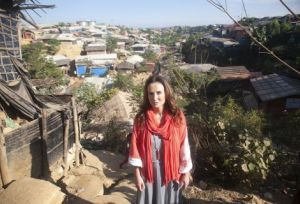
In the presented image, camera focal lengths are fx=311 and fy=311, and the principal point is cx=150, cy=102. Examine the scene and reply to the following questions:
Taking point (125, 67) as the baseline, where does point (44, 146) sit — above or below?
above

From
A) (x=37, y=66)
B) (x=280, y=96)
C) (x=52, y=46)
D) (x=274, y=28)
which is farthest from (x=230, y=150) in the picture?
(x=52, y=46)

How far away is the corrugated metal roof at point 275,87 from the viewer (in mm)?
16219

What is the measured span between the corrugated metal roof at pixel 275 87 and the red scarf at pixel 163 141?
14265mm

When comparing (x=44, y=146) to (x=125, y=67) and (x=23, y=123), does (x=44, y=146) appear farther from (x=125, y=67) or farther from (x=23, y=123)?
(x=125, y=67)

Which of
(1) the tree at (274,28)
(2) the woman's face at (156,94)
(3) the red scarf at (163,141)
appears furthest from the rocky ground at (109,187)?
(1) the tree at (274,28)

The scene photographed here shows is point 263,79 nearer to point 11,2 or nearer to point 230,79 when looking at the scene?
point 230,79

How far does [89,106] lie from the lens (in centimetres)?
1736

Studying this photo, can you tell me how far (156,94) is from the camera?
9.50 feet

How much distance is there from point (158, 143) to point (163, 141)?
0.06 m

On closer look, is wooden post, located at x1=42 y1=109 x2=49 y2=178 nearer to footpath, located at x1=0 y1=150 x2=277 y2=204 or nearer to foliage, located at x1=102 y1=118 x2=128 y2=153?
footpath, located at x1=0 y1=150 x2=277 y2=204

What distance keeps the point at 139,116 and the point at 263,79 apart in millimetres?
17718

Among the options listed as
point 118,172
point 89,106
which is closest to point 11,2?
point 118,172

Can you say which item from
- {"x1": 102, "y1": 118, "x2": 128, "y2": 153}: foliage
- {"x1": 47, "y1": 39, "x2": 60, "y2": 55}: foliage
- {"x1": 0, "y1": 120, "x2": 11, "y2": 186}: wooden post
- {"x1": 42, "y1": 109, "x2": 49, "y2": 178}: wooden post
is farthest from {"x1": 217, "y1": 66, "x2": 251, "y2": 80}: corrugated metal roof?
{"x1": 47, "y1": 39, "x2": 60, "y2": 55}: foliage

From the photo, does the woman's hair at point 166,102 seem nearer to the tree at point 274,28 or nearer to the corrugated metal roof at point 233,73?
the corrugated metal roof at point 233,73
